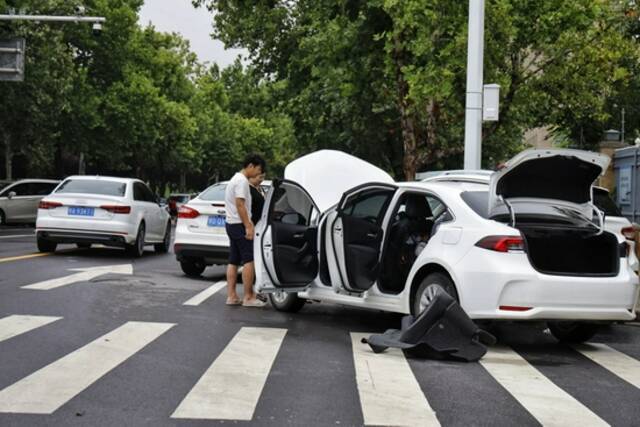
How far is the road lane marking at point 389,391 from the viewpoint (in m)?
5.57

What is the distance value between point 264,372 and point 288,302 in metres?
3.92

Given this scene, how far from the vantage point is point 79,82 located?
44781mm

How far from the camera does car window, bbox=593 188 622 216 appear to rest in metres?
11.6

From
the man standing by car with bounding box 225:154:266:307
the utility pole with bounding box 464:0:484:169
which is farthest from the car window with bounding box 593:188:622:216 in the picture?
the man standing by car with bounding box 225:154:266:307

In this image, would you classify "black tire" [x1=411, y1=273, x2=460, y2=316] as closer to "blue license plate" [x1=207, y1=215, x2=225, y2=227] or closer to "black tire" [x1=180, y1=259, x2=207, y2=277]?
"blue license plate" [x1=207, y1=215, x2=225, y2=227]

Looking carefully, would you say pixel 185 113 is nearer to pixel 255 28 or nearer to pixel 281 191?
pixel 255 28

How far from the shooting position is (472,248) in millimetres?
8273

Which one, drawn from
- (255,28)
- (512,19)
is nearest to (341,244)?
(512,19)

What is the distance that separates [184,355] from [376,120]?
26007mm

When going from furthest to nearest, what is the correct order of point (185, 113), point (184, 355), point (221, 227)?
point (185, 113)
point (221, 227)
point (184, 355)

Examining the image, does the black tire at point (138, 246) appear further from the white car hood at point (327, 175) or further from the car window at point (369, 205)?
the car window at point (369, 205)

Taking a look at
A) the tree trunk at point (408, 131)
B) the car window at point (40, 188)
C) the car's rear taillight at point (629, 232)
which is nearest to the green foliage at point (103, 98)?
the car window at point (40, 188)

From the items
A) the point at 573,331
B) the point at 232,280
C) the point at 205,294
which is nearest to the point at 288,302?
the point at 232,280

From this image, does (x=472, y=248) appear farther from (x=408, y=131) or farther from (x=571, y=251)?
(x=408, y=131)
